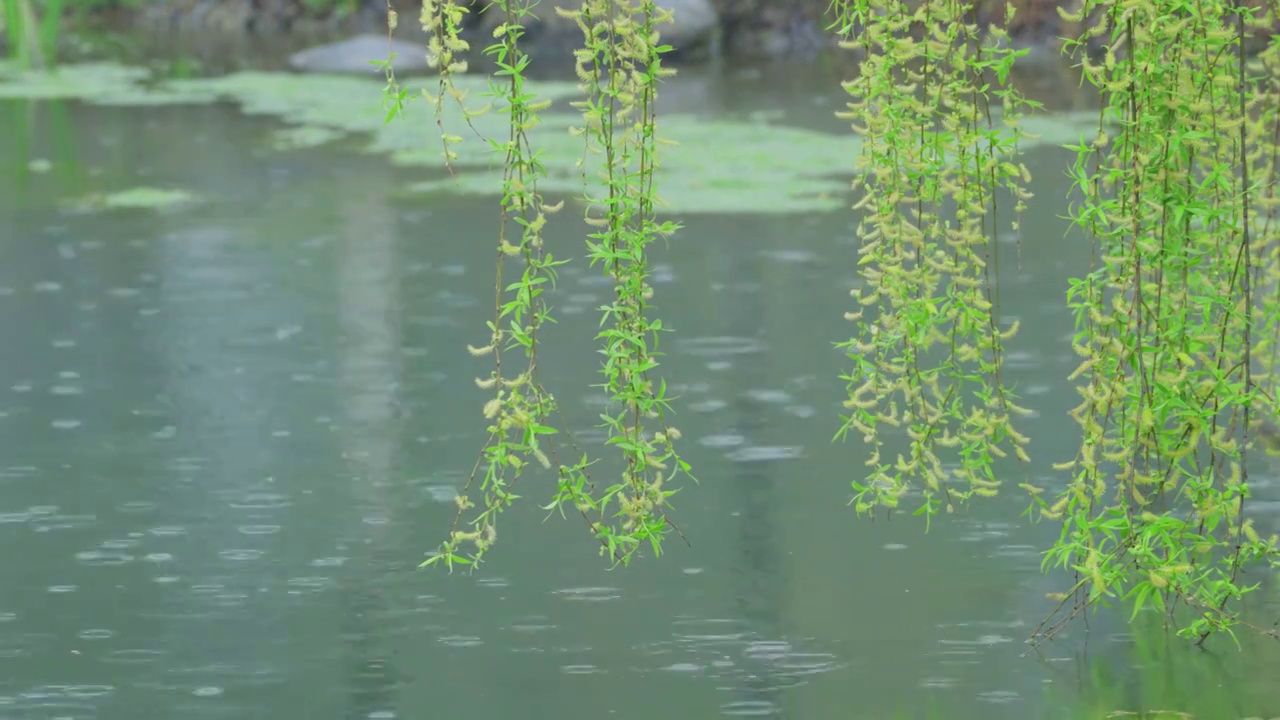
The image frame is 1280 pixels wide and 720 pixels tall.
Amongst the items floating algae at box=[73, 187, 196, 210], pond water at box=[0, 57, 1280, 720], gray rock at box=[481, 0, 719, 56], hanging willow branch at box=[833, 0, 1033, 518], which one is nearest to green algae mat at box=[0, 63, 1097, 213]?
pond water at box=[0, 57, 1280, 720]

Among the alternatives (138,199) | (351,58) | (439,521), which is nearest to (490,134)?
(138,199)

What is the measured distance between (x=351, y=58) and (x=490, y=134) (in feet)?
19.9

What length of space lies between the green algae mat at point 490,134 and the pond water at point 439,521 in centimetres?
87

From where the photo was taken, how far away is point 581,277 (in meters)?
8.98

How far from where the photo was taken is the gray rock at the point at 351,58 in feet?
61.6

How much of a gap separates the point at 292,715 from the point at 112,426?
263 cm

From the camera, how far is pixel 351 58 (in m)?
19.1

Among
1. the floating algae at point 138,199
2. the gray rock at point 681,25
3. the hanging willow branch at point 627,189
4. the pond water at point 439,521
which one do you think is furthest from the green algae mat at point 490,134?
the hanging willow branch at point 627,189

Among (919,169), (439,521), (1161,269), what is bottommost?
(439,521)

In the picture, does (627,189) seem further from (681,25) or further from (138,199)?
(681,25)

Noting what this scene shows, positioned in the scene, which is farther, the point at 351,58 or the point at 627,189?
the point at 351,58

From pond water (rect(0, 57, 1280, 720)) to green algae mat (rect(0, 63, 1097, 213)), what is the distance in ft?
2.84

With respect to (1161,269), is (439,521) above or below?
below

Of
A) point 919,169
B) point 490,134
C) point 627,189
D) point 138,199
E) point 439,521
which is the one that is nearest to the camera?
point 627,189
